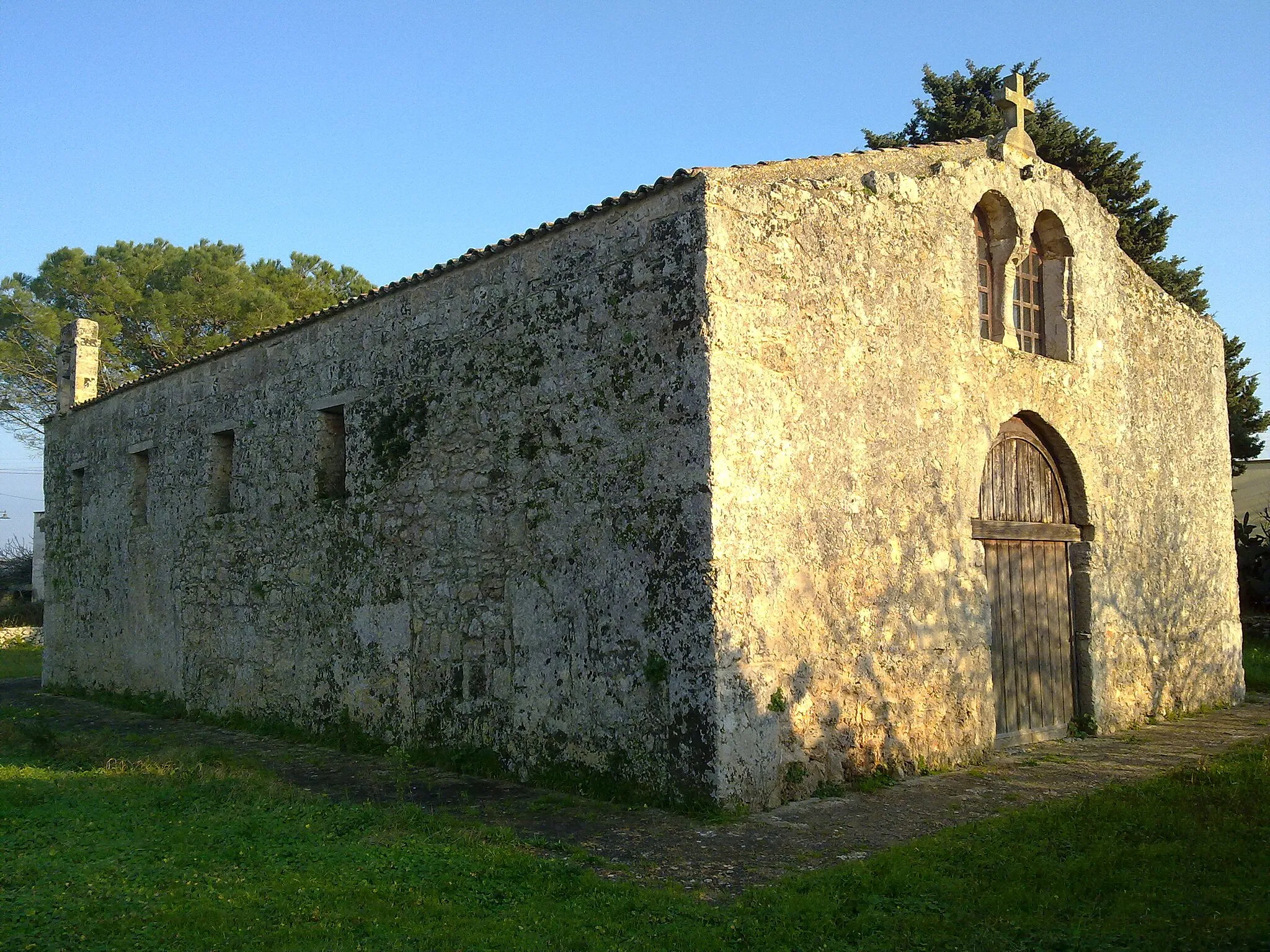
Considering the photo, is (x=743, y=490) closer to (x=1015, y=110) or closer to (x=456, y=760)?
(x=456, y=760)

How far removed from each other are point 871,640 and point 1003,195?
457cm

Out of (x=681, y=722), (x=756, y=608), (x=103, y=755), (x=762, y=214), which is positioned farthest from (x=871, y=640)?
(x=103, y=755)

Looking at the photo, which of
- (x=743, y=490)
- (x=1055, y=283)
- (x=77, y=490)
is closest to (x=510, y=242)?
(x=743, y=490)

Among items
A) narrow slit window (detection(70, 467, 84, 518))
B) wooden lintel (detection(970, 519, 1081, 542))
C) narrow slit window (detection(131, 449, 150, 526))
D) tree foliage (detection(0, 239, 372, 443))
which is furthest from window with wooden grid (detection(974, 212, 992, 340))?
tree foliage (detection(0, 239, 372, 443))

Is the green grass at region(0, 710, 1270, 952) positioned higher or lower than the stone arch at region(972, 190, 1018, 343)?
lower

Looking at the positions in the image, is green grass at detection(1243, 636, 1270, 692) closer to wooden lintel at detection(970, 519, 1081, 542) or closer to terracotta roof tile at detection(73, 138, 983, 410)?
wooden lintel at detection(970, 519, 1081, 542)

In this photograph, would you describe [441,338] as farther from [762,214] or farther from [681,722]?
[681,722]

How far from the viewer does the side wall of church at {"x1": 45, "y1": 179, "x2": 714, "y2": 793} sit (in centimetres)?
708

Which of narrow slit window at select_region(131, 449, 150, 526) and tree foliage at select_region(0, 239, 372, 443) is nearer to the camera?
narrow slit window at select_region(131, 449, 150, 526)

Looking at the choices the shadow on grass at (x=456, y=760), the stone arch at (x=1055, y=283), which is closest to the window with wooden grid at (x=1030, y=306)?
the stone arch at (x=1055, y=283)

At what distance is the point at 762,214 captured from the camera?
7.41 meters

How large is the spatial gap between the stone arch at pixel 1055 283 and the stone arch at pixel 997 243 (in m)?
0.61

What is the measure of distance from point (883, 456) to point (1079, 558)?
10.9ft

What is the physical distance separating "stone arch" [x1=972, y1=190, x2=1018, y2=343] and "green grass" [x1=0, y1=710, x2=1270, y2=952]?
176 inches
